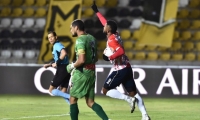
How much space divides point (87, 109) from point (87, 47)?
17.3 ft

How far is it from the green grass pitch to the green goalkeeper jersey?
9.35ft

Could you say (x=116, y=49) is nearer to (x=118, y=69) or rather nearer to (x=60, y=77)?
(x=118, y=69)

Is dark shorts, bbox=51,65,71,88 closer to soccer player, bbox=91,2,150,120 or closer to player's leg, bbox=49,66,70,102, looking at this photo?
player's leg, bbox=49,66,70,102

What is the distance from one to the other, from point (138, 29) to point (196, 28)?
2156mm

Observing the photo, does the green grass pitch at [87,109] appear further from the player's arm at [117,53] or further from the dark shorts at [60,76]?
the player's arm at [117,53]

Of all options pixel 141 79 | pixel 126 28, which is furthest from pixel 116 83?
pixel 126 28

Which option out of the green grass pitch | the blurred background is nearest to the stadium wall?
the green grass pitch

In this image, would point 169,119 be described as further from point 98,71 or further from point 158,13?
point 158,13

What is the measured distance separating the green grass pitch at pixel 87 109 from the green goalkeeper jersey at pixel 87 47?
112 inches

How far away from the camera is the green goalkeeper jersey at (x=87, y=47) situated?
873 cm

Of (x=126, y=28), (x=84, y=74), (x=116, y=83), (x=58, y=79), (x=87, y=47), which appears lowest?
(x=58, y=79)

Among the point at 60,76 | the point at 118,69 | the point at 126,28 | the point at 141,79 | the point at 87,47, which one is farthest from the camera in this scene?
the point at 126,28

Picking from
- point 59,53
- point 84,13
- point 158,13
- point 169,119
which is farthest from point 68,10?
point 169,119

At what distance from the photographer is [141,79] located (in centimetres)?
1739
